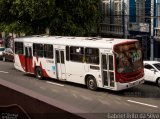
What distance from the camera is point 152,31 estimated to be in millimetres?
29109

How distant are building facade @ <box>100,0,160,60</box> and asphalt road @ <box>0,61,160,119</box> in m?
9.93

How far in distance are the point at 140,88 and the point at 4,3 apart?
15155mm

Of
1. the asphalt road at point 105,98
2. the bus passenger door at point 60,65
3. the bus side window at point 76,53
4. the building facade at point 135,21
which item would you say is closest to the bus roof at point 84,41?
the bus side window at point 76,53

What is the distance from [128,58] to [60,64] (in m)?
4.55

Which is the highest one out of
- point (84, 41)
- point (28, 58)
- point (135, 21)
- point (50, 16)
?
point (50, 16)

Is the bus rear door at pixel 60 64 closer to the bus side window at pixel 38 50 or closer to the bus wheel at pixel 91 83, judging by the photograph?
the bus side window at pixel 38 50

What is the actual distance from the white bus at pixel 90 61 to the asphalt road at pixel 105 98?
511 millimetres

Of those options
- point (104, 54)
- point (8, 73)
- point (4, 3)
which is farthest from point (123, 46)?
point (4, 3)

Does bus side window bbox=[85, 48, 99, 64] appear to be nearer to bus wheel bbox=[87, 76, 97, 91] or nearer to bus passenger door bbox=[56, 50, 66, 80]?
bus wheel bbox=[87, 76, 97, 91]

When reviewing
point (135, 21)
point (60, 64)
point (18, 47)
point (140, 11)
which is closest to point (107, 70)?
point (60, 64)

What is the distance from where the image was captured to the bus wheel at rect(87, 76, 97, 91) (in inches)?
705

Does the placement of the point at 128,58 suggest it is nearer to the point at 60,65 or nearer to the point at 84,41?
the point at 84,41

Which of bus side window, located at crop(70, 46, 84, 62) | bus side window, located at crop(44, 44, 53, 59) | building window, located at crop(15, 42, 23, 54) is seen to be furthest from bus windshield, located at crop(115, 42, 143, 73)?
building window, located at crop(15, 42, 23, 54)

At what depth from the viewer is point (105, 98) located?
16.3 meters
